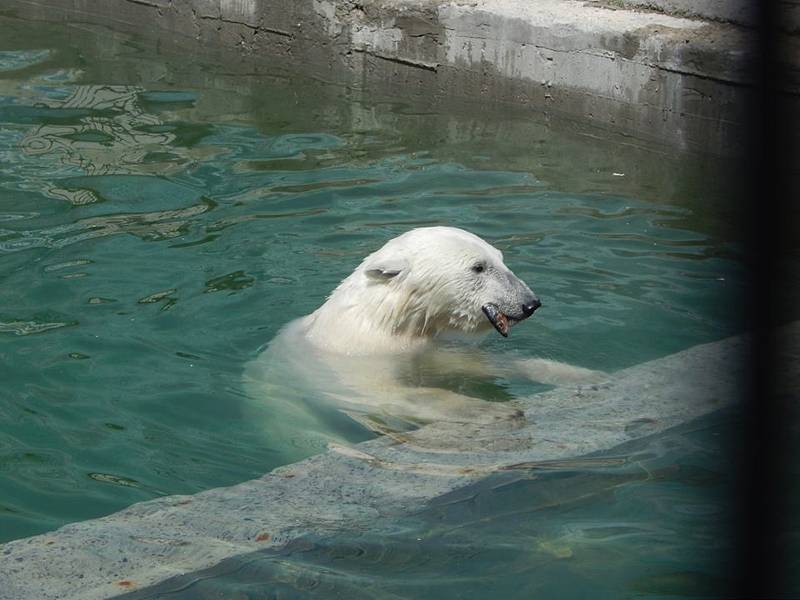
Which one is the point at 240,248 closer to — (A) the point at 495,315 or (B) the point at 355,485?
(A) the point at 495,315

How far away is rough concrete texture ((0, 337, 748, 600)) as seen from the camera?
3.10 metres

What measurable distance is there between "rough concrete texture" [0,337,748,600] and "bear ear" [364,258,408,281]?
0.78 meters

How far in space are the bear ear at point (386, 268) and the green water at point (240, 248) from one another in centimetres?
63

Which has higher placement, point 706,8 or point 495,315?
point 706,8

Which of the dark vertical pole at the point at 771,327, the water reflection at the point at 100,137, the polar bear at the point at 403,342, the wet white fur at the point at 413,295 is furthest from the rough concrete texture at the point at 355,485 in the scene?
the water reflection at the point at 100,137

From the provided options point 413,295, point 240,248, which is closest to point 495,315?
point 413,295

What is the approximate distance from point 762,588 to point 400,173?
183 inches

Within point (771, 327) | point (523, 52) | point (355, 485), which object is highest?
point (523, 52)

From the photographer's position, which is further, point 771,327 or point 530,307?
point 771,327

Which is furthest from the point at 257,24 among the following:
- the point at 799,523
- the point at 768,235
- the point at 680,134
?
the point at 799,523

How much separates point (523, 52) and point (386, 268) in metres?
3.72

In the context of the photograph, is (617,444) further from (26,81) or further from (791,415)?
(26,81)

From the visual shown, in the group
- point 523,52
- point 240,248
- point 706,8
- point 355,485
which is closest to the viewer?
point 355,485

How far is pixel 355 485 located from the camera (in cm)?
364
